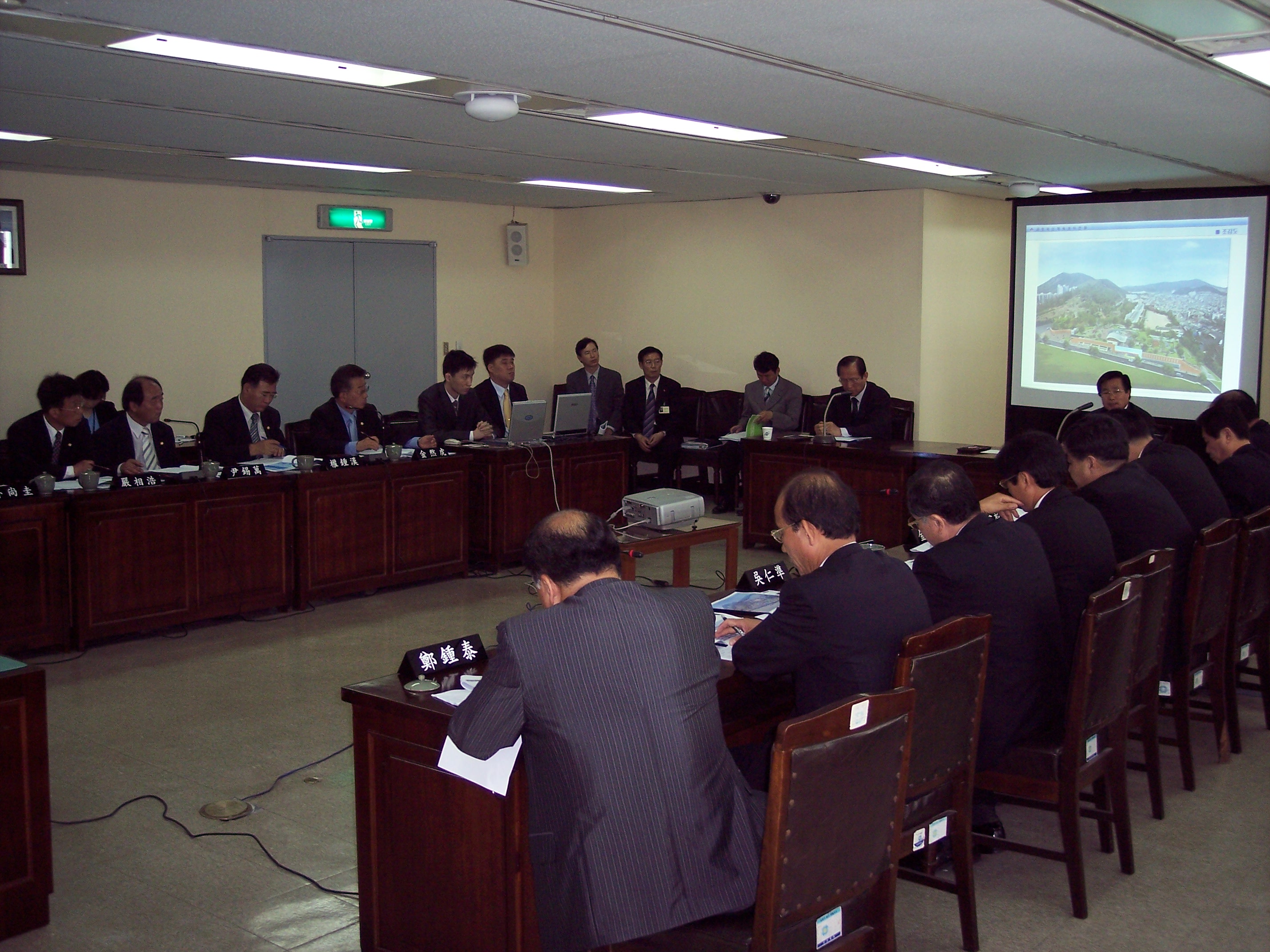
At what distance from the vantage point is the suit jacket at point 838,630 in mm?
2746

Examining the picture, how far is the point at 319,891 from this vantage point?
3441 millimetres

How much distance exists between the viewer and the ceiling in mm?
3598

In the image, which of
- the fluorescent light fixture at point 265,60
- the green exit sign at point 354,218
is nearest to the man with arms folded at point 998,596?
the fluorescent light fixture at point 265,60

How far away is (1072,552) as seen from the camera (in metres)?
3.70

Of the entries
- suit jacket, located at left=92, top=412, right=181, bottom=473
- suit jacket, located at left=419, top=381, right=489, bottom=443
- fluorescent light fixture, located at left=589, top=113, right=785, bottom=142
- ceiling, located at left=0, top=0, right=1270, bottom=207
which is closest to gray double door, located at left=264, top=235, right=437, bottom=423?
ceiling, located at left=0, top=0, right=1270, bottom=207

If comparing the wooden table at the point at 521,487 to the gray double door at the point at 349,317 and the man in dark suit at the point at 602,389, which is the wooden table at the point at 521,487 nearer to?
the man in dark suit at the point at 602,389

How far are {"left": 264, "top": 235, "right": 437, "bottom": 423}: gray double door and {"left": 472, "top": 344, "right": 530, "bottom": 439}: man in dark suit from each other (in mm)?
1682

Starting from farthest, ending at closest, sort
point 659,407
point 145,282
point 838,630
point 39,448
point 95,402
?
point 659,407
point 145,282
point 95,402
point 39,448
point 838,630

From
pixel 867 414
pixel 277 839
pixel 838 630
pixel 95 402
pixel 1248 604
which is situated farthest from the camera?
pixel 867 414

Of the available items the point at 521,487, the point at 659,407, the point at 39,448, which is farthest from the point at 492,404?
the point at 39,448

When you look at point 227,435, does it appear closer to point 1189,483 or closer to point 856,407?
point 856,407

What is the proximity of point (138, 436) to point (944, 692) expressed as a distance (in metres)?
5.27

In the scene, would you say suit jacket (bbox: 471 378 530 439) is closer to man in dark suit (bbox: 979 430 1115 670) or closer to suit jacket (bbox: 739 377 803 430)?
suit jacket (bbox: 739 377 803 430)

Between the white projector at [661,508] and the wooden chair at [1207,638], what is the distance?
2064 mm
